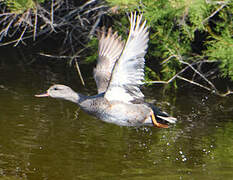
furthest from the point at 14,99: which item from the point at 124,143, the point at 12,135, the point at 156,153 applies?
the point at 156,153

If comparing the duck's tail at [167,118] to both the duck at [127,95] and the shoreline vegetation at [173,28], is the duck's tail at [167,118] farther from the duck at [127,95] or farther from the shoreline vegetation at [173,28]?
the shoreline vegetation at [173,28]

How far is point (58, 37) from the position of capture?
10359 mm

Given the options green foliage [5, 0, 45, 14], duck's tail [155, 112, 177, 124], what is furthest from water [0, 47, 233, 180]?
green foliage [5, 0, 45, 14]

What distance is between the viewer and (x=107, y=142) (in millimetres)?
5309

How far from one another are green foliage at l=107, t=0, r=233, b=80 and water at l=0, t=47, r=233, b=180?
Result: 2.63 feet

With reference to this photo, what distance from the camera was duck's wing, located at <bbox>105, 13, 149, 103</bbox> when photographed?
4398 mm

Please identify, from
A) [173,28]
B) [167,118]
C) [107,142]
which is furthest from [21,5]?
[167,118]

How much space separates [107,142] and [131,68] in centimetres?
116

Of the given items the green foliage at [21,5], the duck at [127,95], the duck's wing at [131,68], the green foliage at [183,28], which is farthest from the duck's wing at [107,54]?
the green foliage at [21,5]

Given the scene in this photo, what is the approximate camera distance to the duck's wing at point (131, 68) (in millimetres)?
4398

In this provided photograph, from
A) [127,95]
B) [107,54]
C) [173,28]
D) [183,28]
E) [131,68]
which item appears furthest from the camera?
[173,28]

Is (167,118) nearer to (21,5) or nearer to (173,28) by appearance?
(173,28)

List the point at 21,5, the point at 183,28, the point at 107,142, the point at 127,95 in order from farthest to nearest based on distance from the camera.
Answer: the point at 183,28
the point at 21,5
the point at 107,142
the point at 127,95

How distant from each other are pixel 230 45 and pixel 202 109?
1.35m
